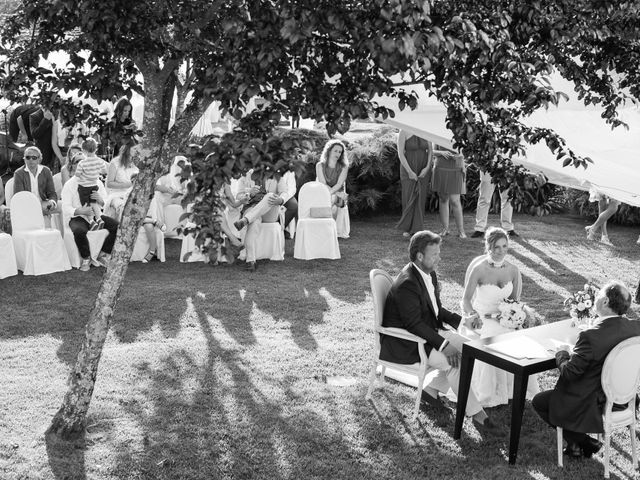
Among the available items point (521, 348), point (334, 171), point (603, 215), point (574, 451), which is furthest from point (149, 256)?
point (603, 215)

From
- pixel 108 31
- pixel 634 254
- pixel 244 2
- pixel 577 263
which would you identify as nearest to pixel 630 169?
pixel 244 2

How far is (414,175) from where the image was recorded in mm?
12859

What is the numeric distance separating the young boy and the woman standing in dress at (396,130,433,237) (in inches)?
191

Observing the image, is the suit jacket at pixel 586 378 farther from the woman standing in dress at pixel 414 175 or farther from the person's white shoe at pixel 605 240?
the person's white shoe at pixel 605 240

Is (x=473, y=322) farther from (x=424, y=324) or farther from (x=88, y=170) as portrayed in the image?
(x=88, y=170)

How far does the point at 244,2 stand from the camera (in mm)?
4328

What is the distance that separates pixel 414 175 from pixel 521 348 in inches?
288

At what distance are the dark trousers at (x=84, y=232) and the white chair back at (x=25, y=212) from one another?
46 centimetres

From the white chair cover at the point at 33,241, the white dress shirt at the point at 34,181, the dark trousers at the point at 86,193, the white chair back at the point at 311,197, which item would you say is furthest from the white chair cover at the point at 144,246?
the white chair back at the point at 311,197

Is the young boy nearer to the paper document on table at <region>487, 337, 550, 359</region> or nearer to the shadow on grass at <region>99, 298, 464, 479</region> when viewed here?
the shadow on grass at <region>99, 298, 464, 479</region>

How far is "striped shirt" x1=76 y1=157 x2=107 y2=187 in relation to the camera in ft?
34.9

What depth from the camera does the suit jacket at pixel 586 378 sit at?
5203 mm

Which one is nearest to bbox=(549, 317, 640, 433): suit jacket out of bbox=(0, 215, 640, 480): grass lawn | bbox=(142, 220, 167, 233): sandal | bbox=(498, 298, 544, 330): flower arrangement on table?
bbox=(0, 215, 640, 480): grass lawn

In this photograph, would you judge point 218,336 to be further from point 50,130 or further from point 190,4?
point 50,130
